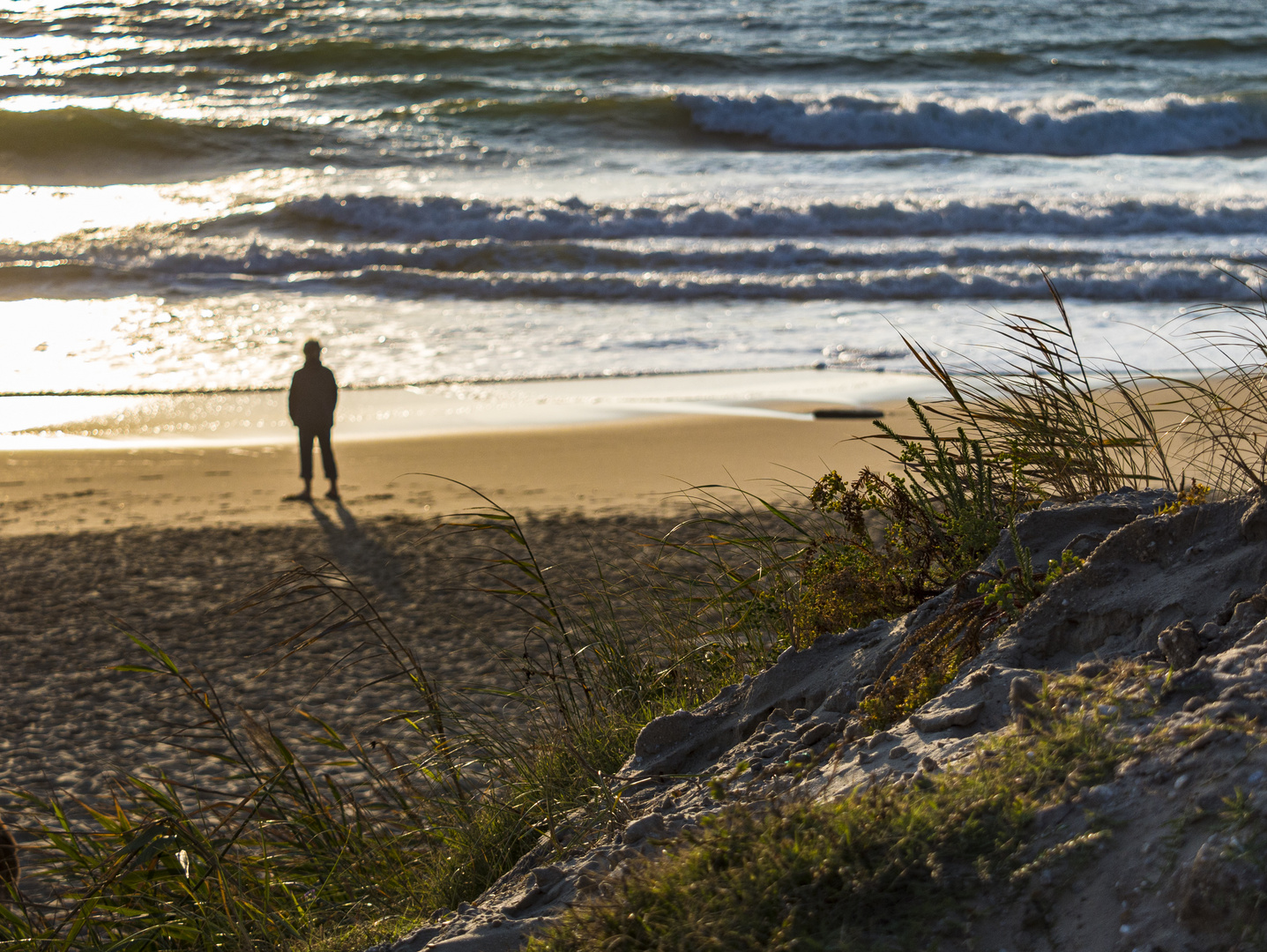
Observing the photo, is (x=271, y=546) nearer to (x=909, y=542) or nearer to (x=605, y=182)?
(x=909, y=542)

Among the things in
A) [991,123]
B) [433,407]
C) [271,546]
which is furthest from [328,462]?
[991,123]

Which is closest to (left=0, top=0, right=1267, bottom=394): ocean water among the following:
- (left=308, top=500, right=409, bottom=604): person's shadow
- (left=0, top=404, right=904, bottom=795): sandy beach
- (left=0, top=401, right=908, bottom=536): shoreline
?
(left=0, top=401, right=908, bottom=536): shoreline

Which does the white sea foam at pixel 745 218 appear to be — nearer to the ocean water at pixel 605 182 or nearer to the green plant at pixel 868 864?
the ocean water at pixel 605 182

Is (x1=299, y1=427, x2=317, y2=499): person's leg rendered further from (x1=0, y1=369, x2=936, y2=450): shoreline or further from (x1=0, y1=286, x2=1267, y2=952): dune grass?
(x1=0, y1=286, x2=1267, y2=952): dune grass

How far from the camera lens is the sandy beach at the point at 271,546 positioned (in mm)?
5379

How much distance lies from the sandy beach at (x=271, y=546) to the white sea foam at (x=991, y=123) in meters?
20.9

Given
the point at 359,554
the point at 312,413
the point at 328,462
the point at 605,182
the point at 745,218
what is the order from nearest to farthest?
the point at 359,554 → the point at 312,413 → the point at 328,462 → the point at 745,218 → the point at 605,182

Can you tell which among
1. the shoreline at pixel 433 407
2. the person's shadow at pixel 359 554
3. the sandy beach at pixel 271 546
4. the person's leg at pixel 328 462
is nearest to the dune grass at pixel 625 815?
the sandy beach at pixel 271 546

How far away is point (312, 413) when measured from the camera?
9.02 m

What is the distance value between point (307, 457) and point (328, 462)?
187 mm

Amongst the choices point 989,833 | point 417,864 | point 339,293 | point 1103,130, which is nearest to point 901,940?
point 989,833

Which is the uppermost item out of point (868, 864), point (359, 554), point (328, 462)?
point (868, 864)

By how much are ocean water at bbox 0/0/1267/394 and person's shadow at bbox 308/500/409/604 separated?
4.57 metres

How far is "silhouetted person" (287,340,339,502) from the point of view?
9.01 meters
